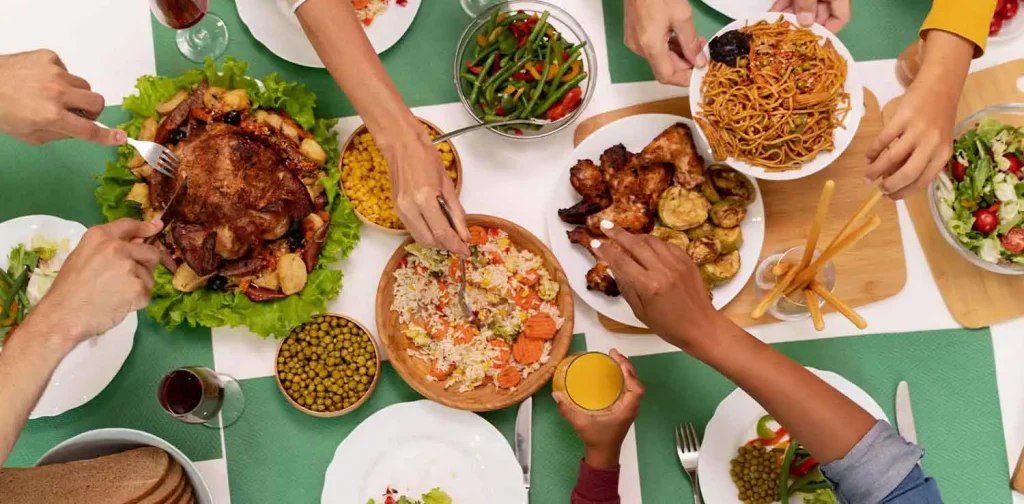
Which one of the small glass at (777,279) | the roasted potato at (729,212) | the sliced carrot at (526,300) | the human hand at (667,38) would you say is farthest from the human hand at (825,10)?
the sliced carrot at (526,300)

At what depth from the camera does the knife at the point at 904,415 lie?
239 centimetres

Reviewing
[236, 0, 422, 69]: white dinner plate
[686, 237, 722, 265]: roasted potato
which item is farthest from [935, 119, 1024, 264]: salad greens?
[236, 0, 422, 69]: white dinner plate

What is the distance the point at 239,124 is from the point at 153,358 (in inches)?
32.4

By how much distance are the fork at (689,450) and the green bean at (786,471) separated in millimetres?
248

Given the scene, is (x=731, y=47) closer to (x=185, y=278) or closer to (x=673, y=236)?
(x=673, y=236)

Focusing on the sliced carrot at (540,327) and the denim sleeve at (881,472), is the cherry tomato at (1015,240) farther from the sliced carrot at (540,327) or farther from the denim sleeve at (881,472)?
the sliced carrot at (540,327)

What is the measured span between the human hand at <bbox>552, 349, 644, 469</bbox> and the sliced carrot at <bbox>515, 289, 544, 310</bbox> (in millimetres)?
296

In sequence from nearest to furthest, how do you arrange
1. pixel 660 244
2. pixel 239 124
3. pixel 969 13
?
pixel 660 244 → pixel 969 13 → pixel 239 124

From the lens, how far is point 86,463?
215cm

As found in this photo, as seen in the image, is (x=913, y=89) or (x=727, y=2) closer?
(x=913, y=89)

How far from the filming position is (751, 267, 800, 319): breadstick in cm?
222

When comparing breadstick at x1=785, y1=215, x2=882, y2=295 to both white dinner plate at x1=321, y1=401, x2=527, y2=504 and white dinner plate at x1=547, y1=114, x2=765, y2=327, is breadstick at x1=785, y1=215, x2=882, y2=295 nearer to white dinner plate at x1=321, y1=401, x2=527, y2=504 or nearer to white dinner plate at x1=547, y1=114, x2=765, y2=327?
white dinner plate at x1=547, y1=114, x2=765, y2=327

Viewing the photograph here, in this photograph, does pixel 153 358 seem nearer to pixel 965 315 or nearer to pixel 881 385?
pixel 881 385

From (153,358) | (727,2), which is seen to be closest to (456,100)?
(727,2)
